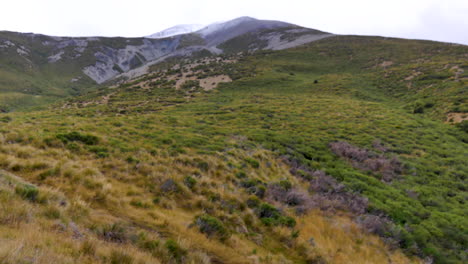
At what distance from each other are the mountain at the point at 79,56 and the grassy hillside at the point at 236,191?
66.4 meters

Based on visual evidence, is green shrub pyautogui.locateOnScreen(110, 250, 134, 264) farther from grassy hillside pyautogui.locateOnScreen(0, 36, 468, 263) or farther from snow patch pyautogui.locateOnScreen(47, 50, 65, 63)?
snow patch pyautogui.locateOnScreen(47, 50, 65, 63)

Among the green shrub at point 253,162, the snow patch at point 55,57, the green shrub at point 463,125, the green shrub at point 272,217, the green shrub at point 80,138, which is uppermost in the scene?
the snow patch at point 55,57

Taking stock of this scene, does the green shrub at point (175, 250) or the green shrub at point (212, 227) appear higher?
the green shrub at point (175, 250)

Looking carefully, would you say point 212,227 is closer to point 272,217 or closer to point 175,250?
point 175,250

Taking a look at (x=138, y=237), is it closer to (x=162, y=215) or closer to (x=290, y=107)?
(x=162, y=215)

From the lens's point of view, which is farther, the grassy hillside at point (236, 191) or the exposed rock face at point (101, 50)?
the exposed rock face at point (101, 50)

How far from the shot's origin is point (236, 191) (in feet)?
28.9

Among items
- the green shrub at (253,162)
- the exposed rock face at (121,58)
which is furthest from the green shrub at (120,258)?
the exposed rock face at (121,58)

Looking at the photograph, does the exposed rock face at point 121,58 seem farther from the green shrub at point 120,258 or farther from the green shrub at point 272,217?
the green shrub at point 120,258

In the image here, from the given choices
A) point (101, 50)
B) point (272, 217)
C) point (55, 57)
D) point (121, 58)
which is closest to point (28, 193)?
point (272, 217)

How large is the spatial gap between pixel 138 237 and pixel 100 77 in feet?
431

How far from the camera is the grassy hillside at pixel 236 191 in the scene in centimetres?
497

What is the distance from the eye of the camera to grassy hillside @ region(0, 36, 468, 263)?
4969mm

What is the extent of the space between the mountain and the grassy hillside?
218 feet
